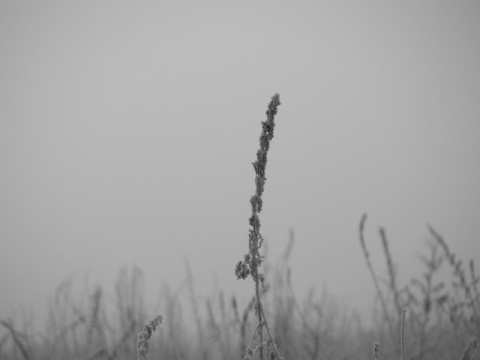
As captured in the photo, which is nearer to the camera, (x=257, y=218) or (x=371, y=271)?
(x=257, y=218)

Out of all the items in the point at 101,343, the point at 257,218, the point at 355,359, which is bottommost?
the point at 355,359

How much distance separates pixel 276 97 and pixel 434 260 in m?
2.63

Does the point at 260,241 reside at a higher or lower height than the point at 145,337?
higher

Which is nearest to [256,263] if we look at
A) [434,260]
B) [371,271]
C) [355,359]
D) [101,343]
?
[371,271]

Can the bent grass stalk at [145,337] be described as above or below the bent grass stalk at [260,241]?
below

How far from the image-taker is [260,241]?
0.86 meters

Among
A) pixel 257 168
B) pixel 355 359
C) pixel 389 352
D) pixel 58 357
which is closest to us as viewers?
pixel 257 168

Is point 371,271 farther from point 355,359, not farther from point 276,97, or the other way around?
point 355,359

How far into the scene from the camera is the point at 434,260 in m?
2.85

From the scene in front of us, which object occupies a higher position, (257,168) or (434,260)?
(257,168)

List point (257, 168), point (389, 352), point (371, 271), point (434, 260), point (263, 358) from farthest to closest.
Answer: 1. point (389, 352)
2. point (434, 260)
3. point (371, 271)
4. point (257, 168)
5. point (263, 358)

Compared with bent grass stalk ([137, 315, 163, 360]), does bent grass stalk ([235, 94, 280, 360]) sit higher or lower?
higher

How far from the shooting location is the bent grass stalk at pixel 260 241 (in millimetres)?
809

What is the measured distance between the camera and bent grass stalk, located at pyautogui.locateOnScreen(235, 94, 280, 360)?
0.81 metres
